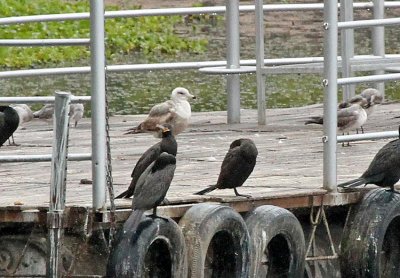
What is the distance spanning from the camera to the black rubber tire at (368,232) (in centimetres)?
931

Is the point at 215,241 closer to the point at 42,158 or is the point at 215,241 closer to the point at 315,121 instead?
the point at 42,158

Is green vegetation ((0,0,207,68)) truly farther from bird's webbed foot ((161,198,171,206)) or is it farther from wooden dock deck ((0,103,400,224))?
bird's webbed foot ((161,198,171,206))

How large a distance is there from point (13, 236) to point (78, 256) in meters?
0.40

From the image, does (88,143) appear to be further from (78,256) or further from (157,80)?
(157,80)

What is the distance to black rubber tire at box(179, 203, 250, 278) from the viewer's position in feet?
28.0

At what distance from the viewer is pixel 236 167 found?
908 centimetres

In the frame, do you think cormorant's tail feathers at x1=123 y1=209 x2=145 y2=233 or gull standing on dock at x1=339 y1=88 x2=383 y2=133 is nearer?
cormorant's tail feathers at x1=123 y1=209 x2=145 y2=233

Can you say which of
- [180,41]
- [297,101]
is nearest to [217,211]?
[297,101]

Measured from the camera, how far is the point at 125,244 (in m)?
8.16

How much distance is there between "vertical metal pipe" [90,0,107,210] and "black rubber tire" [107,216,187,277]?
236mm

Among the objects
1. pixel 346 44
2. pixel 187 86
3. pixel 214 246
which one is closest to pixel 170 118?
pixel 346 44

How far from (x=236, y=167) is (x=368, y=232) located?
0.89 metres

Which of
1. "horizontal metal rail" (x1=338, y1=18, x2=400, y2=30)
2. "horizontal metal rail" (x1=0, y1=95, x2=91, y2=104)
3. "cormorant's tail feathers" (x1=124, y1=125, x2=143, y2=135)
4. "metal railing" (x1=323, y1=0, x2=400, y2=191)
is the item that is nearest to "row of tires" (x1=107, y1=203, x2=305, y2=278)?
"metal railing" (x1=323, y1=0, x2=400, y2=191)

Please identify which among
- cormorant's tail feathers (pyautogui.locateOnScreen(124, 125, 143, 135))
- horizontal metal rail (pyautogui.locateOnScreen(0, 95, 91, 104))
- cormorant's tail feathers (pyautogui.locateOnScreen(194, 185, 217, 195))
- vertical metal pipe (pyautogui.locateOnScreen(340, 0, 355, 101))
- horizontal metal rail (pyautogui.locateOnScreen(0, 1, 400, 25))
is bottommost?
cormorant's tail feathers (pyautogui.locateOnScreen(194, 185, 217, 195))
